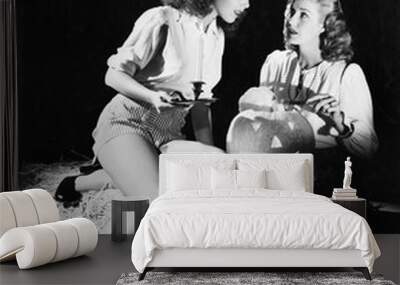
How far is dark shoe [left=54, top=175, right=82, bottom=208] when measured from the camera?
7410 millimetres

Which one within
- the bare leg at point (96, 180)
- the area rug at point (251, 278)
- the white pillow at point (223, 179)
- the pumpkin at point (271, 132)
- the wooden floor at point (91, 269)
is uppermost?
the pumpkin at point (271, 132)

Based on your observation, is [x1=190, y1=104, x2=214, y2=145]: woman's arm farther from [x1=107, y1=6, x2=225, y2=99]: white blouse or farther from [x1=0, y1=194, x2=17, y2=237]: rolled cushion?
[x1=0, y1=194, x2=17, y2=237]: rolled cushion

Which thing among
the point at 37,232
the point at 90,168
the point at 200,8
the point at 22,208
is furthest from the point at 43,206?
the point at 200,8

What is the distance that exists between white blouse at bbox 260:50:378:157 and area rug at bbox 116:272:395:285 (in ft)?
8.15

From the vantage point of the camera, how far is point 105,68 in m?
7.38

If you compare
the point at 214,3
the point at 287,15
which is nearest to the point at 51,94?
the point at 214,3

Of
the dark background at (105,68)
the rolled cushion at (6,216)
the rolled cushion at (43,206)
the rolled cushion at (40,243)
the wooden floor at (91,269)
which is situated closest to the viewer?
the wooden floor at (91,269)

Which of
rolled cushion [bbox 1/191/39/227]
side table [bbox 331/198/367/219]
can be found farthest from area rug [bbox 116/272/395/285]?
side table [bbox 331/198/367/219]

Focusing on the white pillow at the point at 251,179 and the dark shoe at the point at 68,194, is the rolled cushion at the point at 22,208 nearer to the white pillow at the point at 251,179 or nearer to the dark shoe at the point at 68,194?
the dark shoe at the point at 68,194

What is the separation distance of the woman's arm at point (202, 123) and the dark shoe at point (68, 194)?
156 centimetres

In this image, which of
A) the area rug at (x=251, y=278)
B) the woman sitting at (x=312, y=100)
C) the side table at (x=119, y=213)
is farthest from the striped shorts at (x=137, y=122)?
the area rug at (x=251, y=278)

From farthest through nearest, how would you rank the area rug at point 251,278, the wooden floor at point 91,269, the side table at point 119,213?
the side table at point 119,213 < the wooden floor at point 91,269 < the area rug at point 251,278

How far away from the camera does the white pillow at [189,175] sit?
6629 millimetres

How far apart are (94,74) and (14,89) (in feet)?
3.13
